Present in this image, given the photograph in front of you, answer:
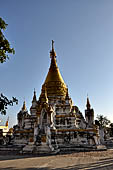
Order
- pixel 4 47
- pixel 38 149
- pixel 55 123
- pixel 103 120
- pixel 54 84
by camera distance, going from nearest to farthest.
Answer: pixel 4 47, pixel 38 149, pixel 55 123, pixel 54 84, pixel 103 120

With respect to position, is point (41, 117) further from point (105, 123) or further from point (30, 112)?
point (105, 123)

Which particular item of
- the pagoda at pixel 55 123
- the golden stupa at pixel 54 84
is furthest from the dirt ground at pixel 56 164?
the golden stupa at pixel 54 84

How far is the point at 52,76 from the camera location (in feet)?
106

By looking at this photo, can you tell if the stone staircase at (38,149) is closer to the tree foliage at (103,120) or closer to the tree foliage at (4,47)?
the tree foliage at (4,47)

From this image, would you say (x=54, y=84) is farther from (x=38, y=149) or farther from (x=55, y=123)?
(x=38, y=149)

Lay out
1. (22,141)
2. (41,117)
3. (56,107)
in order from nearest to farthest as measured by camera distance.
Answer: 1. (41,117)
2. (22,141)
3. (56,107)

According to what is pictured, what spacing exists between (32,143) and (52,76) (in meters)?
18.6

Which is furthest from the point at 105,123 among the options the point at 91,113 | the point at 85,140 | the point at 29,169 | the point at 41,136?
the point at 29,169

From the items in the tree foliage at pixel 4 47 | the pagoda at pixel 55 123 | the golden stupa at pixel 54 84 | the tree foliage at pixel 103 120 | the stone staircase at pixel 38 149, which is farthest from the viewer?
the tree foliage at pixel 103 120

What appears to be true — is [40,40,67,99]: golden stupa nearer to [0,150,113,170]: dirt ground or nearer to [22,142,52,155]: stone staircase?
[22,142,52,155]: stone staircase

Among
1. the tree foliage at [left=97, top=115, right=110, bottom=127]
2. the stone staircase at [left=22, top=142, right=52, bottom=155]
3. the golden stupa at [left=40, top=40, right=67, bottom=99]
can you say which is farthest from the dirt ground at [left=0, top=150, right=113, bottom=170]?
the tree foliage at [left=97, top=115, right=110, bottom=127]

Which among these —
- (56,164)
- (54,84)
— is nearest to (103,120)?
(54,84)

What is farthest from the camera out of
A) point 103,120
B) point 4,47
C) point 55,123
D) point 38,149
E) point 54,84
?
point 103,120

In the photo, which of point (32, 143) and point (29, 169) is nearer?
point (29, 169)
